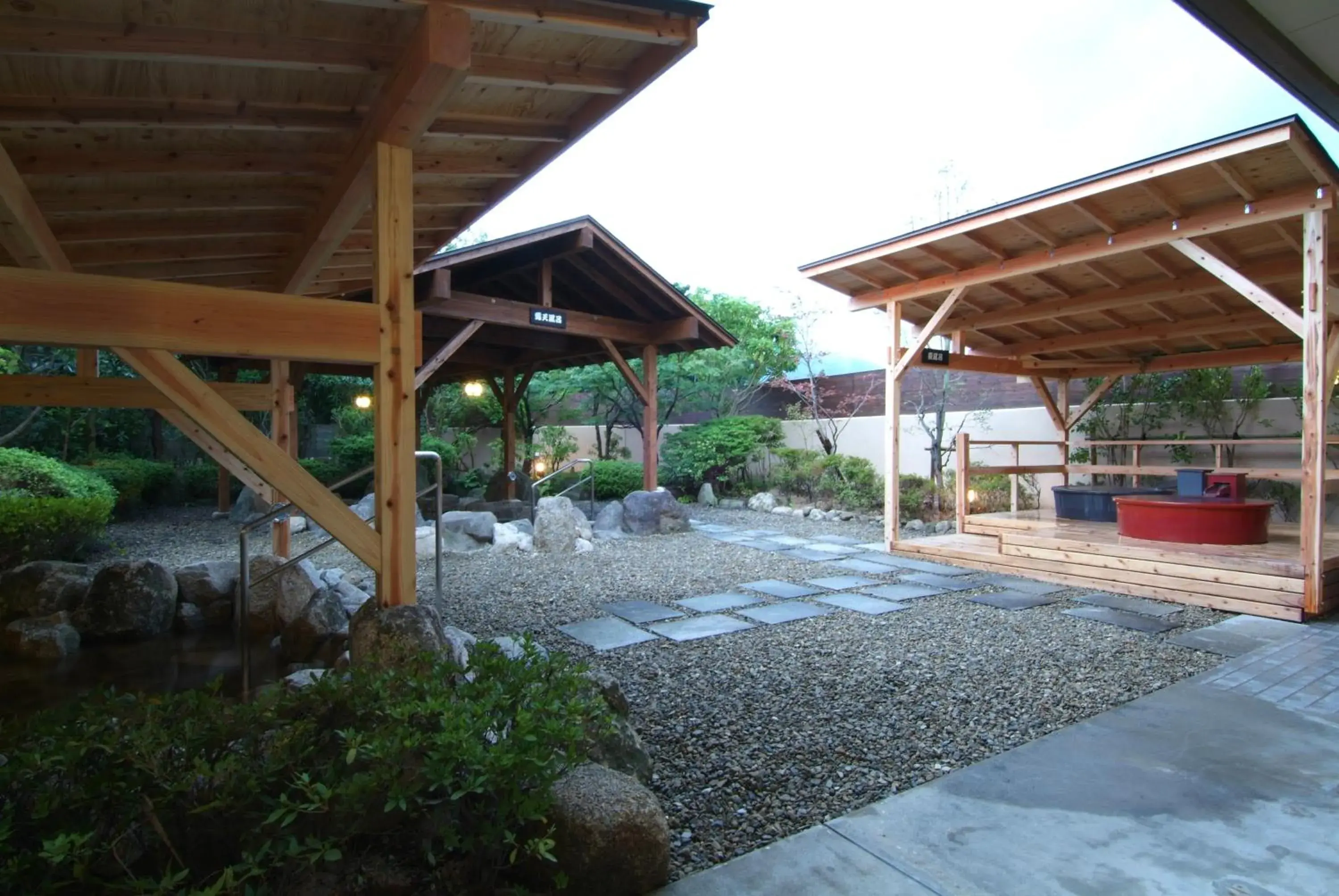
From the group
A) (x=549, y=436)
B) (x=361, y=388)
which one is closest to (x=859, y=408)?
(x=549, y=436)

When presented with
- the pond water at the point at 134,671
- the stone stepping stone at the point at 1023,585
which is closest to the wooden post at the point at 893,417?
the stone stepping stone at the point at 1023,585

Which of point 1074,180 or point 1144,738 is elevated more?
point 1074,180

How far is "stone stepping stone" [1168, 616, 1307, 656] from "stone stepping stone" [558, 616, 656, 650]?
336 centimetres

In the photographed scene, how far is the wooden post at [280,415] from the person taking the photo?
224 inches

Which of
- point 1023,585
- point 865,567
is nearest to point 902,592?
point 865,567

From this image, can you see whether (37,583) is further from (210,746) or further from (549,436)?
(549,436)

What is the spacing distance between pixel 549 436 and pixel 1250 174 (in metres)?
11.5

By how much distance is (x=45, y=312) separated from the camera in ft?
6.98

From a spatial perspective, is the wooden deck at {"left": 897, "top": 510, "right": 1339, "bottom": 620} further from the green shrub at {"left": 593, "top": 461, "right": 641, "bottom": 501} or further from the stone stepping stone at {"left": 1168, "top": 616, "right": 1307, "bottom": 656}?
the green shrub at {"left": 593, "top": 461, "right": 641, "bottom": 501}

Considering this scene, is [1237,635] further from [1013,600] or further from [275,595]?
[275,595]

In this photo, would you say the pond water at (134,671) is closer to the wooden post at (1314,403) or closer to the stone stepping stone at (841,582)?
the stone stepping stone at (841,582)

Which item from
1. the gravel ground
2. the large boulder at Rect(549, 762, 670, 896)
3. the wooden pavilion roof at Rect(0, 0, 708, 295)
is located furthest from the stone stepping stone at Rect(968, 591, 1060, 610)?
the wooden pavilion roof at Rect(0, 0, 708, 295)

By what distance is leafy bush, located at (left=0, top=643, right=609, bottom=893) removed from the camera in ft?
4.92

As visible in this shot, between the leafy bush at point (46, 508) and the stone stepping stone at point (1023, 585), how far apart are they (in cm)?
843
